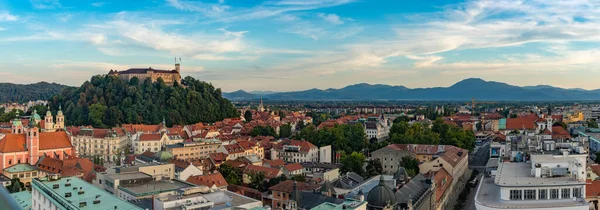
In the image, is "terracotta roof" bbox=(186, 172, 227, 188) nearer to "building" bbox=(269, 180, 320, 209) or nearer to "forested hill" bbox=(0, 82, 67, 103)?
"building" bbox=(269, 180, 320, 209)

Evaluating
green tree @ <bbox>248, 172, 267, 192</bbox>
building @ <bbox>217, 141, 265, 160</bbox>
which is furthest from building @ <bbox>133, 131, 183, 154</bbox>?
green tree @ <bbox>248, 172, 267, 192</bbox>

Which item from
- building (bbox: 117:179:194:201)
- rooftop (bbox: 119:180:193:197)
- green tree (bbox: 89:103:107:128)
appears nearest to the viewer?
building (bbox: 117:179:194:201)

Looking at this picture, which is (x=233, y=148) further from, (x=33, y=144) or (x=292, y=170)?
(x=33, y=144)

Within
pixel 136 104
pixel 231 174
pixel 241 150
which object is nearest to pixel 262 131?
pixel 241 150

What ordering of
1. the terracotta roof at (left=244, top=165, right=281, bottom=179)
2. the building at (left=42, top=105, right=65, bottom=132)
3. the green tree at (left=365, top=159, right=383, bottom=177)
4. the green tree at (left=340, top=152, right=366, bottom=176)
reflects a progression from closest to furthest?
the terracotta roof at (left=244, top=165, right=281, bottom=179) → the green tree at (left=365, top=159, right=383, bottom=177) → the green tree at (left=340, top=152, right=366, bottom=176) → the building at (left=42, top=105, right=65, bottom=132)

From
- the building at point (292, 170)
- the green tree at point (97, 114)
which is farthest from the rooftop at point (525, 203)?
the green tree at point (97, 114)

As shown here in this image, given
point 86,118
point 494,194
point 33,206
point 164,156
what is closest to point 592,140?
point 494,194
